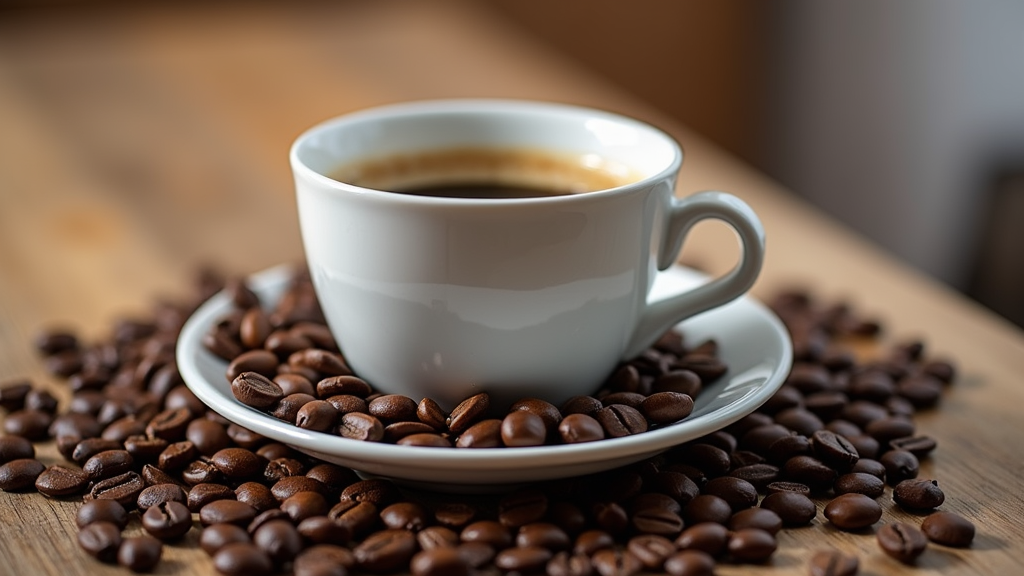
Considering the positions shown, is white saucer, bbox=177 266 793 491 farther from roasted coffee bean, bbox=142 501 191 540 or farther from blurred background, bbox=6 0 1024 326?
blurred background, bbox=6 0 1024 326

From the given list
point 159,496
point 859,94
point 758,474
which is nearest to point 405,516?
point 159,496

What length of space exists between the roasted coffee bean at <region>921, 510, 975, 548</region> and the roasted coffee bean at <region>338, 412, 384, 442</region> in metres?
0.52

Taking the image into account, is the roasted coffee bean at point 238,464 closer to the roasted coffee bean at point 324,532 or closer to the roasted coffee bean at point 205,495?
the roasted coffee bean at point 205,495

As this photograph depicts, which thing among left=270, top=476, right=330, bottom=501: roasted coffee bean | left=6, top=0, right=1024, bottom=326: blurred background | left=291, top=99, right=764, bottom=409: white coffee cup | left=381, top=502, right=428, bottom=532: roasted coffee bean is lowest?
left=6, top=0, right=1024, bottom=326: blurred background

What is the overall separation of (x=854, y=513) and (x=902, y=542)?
5 centimetres

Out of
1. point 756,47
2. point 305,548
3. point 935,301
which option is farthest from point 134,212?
point 756,47

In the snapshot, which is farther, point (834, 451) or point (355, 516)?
point (834, 451)

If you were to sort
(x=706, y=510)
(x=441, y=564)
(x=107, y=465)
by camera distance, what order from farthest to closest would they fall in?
(x=107, y=465) < (x=706, y=510) < (x=441, y=564)

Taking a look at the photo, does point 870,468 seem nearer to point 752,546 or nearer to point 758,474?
point 758,474

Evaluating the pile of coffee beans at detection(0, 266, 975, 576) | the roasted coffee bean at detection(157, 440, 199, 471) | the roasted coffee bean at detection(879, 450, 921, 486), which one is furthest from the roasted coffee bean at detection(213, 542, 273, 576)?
the roasted coffee bean at detection(879, 450, 921, 486)

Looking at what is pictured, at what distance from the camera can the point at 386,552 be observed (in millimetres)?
936

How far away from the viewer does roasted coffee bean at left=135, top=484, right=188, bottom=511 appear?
1.05 metres

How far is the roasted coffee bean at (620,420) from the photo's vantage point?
1018 mm

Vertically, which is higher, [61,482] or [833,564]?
[833,564]
